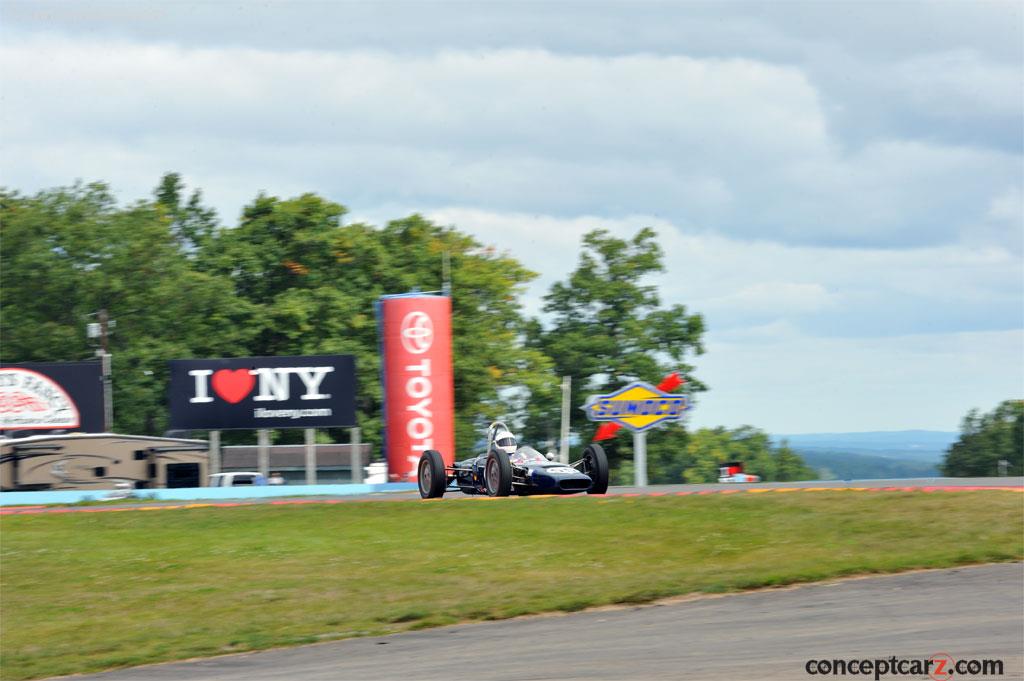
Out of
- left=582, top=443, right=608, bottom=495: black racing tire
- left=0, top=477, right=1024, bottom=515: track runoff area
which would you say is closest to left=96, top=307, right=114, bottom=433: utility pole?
left=0, top=477, right=1024, bottom=515: track runoff area

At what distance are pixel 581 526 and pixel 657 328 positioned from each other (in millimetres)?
41049

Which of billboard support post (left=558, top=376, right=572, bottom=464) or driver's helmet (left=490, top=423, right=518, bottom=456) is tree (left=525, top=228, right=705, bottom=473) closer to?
billboard support post (left=558, top=376, right=572, bottom=464)

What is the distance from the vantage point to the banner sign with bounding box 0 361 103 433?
40.9 metres

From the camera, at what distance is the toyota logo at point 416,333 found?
40.7 meters

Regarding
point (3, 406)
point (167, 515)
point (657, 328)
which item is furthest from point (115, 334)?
point (167, 515)

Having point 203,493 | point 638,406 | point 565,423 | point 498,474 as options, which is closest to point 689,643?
point 498,474

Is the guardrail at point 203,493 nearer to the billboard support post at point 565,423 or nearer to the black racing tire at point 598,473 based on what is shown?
the black racing tire at point 598,473

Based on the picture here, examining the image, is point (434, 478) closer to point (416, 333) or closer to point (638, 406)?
point (638, 406)

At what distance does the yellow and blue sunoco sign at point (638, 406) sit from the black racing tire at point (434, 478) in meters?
9.20

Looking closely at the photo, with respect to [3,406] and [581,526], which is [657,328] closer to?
[3,406]

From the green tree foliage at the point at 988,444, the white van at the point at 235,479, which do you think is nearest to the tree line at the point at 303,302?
the white van at the point at 235,479

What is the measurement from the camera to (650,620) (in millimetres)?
12656

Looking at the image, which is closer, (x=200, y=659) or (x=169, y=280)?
(x=200, y=659)

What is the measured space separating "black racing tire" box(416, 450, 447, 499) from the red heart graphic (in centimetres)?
1528
